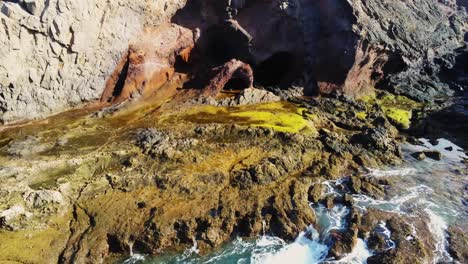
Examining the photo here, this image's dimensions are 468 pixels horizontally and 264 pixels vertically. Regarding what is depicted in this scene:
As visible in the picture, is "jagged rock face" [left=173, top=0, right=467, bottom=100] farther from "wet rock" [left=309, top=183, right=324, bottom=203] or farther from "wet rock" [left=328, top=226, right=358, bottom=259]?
"wet rock" [left=328, top=226, right=358, bottom=259]

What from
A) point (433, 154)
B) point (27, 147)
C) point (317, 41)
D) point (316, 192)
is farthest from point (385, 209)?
point (317, 41)

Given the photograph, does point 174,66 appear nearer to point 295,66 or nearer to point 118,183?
point 295,66

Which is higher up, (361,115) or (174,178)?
(361,115)

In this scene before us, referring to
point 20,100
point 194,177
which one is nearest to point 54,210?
point 194,177

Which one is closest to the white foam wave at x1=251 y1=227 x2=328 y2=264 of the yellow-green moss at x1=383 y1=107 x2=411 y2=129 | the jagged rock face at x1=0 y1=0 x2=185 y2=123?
the yellow-green moss at x1=383 y1=107 x2=411 y2=129

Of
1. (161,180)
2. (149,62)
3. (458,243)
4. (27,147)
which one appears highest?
(149,62)

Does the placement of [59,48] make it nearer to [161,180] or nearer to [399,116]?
[161,180]

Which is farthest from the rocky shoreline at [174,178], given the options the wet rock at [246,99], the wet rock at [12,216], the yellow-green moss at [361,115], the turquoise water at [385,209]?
the yellow-green moss at [361,115]
